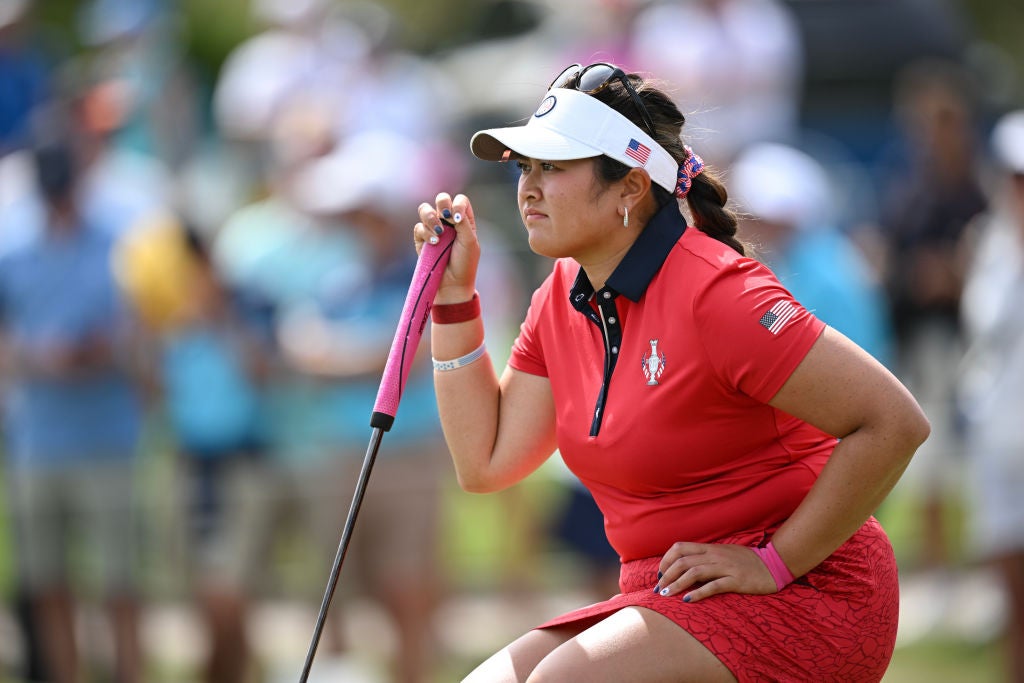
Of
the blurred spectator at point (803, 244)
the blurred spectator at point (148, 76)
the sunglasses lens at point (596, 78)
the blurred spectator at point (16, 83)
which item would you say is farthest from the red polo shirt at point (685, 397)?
the blurred spectator at point (16, 83)

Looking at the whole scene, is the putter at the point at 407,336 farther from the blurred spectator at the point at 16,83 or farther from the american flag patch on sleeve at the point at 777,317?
the blurred spectator at the point at 16,83

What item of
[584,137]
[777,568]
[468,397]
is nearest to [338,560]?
[468,397]

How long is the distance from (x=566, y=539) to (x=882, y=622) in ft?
16.1

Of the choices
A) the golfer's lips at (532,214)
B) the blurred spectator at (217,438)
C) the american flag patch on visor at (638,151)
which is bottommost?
the blurred spectator at (217,438)

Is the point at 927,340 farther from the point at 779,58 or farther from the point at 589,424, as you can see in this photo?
the point at 589,424

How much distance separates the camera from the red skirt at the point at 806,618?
3.10m

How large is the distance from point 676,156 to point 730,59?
6366 millimetres

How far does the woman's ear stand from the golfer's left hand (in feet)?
2.72

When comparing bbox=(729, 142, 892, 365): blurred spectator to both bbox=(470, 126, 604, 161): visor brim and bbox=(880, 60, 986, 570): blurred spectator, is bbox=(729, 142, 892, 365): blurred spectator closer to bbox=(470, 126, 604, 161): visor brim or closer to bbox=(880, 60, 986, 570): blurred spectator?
bbox=(880, 60, 986, 570): blurred spectator

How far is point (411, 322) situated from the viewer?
12.0 feet

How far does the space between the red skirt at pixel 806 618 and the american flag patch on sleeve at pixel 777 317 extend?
572 mm

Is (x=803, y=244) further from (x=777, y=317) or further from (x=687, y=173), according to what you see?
(x=777, y=317)

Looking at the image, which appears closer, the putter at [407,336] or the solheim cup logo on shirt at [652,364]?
the solheim cup logo on shirt at [652,364]

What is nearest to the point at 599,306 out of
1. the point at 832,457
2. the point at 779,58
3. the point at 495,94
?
the point at 832,457
